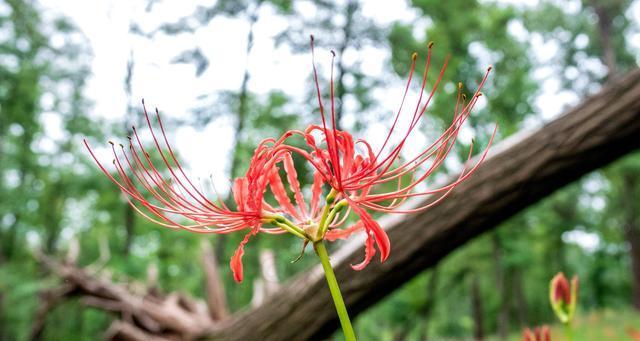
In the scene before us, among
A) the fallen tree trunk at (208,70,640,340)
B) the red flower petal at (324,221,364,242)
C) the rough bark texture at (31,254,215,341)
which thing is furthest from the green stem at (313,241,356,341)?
the rough bark texture at (31,254,215,341)

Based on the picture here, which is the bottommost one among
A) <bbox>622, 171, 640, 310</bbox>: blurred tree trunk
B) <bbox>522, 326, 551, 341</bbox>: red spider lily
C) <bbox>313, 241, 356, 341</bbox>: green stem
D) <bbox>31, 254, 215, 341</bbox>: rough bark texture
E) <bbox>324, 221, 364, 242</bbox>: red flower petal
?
<bbox>622, 171, 640, 310</bbox>: blurred tree trunk

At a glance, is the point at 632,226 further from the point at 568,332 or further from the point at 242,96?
the point at 568,332

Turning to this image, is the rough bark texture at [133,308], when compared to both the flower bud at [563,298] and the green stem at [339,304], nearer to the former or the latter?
the flower bud at [563,298]

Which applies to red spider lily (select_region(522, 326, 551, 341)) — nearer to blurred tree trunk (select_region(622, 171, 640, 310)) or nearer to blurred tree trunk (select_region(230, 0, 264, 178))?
blurred tree trunk (select_region(230, 0, 264, 178))

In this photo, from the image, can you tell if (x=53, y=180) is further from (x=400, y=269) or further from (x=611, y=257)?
(x=611, y=257)

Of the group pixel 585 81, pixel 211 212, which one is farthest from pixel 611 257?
pixel 211 212

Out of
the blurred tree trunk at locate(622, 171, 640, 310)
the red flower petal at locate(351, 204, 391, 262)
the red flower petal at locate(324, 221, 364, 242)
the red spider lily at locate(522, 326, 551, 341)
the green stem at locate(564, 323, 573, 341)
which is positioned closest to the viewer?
the red flower petal at locate(351, 204, 391, 262)
